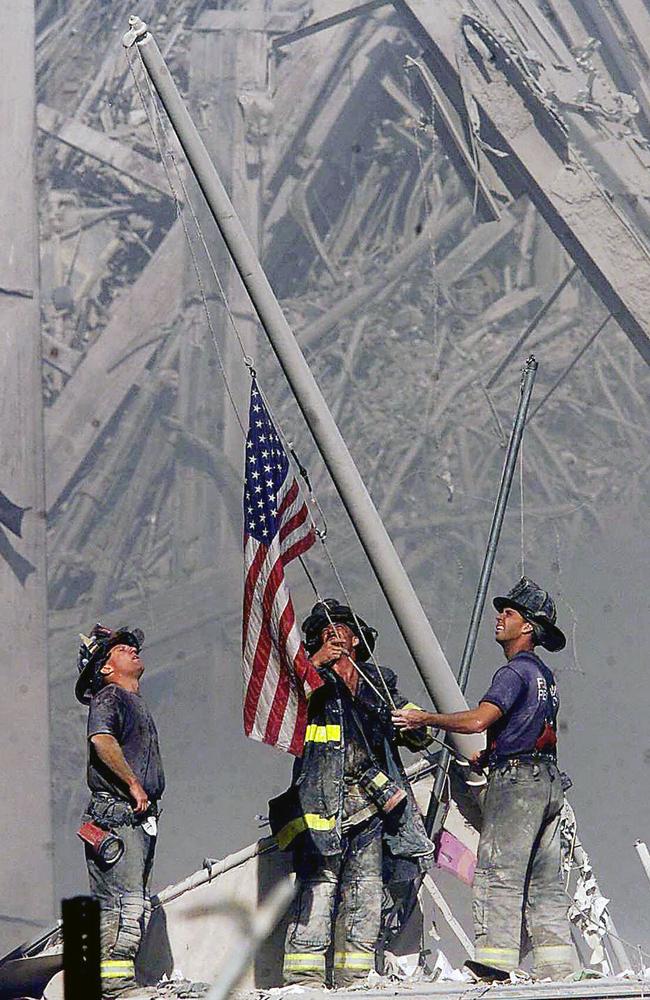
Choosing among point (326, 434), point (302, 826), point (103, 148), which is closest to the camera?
point (302, 826)

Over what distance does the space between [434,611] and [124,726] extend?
15.0ft

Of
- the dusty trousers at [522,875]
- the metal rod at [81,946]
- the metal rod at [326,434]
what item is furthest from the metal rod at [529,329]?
the metal rod at [81,946]

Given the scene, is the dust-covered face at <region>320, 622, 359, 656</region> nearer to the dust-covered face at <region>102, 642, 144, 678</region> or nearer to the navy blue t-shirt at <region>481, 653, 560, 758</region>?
the navy blue t-shirt at <region>481, 653, 560, 758</region>

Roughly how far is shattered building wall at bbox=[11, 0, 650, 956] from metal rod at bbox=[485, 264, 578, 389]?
0.04 meters

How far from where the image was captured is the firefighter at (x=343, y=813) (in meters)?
5.26

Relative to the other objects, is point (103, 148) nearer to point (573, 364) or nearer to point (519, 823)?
point (573, 364)

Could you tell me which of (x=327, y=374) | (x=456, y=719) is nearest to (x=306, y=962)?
(x=456, y=719)

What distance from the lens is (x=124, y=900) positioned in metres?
5.19

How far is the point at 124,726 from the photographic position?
539 cm

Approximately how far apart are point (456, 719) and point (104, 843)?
1.37 meters

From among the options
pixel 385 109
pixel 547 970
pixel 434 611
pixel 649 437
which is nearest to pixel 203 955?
pixel 547 970

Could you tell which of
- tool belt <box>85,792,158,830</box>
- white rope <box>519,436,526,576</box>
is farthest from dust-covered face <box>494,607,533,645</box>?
white rope <box>519,436,526,576</box>

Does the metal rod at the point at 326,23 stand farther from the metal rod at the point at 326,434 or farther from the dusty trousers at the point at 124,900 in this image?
the dusty trousers at the point at 124,900

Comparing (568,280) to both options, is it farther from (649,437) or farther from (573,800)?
(573,800)
